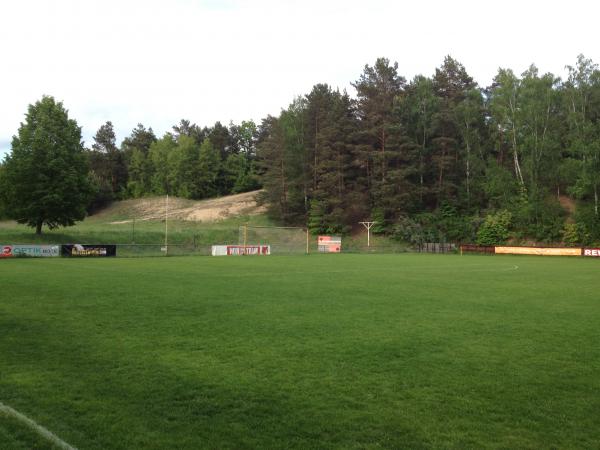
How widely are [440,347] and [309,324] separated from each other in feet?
10.2

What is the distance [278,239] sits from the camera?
56.0 metres

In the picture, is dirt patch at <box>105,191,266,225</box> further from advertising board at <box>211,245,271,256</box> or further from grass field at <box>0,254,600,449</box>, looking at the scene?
grass field at <box>0,254,600,449</box>

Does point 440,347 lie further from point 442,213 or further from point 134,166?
point 134,166

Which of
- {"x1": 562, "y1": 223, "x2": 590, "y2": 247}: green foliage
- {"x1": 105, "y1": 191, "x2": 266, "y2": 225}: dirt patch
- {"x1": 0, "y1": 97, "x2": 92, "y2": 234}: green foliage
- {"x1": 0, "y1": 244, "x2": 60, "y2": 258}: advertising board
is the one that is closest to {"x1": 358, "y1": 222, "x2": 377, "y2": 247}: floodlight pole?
{"x1": 105, "y1": 191, "x2": 266, "y2": 225}: dirt patch

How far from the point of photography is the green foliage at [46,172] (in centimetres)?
4581

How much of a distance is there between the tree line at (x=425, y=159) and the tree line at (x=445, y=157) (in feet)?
0.51

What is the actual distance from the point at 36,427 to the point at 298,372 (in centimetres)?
338

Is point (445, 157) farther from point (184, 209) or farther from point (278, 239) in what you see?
point (184, 209)

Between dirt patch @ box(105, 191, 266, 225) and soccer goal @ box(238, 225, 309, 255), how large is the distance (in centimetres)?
1745

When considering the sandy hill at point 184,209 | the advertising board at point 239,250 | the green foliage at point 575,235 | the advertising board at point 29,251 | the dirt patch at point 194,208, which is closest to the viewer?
the advertising board at point 29,251

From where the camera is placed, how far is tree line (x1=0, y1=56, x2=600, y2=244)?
50625 millimetres

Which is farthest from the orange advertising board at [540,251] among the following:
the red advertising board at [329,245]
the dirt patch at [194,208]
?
the dirt patch at [194,208]

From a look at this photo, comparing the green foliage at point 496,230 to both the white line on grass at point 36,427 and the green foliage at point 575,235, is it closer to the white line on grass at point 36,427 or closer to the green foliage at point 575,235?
the green foliage at point 575,235

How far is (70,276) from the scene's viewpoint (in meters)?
21.0
